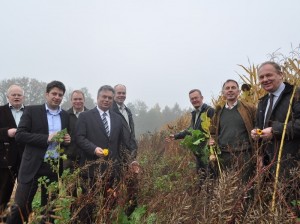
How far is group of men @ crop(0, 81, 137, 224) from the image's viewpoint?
346 centimetres

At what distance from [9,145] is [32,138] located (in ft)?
2.63

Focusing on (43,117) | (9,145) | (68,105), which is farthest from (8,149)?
(68,105)

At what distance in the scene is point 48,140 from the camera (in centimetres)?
339

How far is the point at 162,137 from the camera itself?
11.2m

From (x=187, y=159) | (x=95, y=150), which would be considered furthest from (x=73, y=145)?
(x=187, y=159)

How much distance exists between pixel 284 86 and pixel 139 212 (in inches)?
72.0

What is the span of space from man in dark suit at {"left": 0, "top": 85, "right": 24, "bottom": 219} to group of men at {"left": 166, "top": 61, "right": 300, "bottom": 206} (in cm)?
235

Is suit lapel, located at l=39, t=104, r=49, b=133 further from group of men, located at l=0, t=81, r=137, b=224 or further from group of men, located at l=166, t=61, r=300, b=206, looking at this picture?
group of men, located at l=166, t=61, r=300, b=206

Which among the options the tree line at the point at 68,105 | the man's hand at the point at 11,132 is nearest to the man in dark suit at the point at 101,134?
the man's hand at the point at 11,132

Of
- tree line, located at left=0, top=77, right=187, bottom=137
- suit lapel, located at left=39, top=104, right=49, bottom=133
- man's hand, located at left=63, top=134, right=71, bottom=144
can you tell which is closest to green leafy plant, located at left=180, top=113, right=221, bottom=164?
man's hand, located at left=63, top=134, right=71, bottom=144

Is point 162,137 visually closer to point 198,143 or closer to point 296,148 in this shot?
point 198,143

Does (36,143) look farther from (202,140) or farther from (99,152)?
(202,140)

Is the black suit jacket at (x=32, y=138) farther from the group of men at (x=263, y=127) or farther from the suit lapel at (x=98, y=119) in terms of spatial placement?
the group of men at (x=263, y=127)

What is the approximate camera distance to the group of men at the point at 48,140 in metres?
3.46
